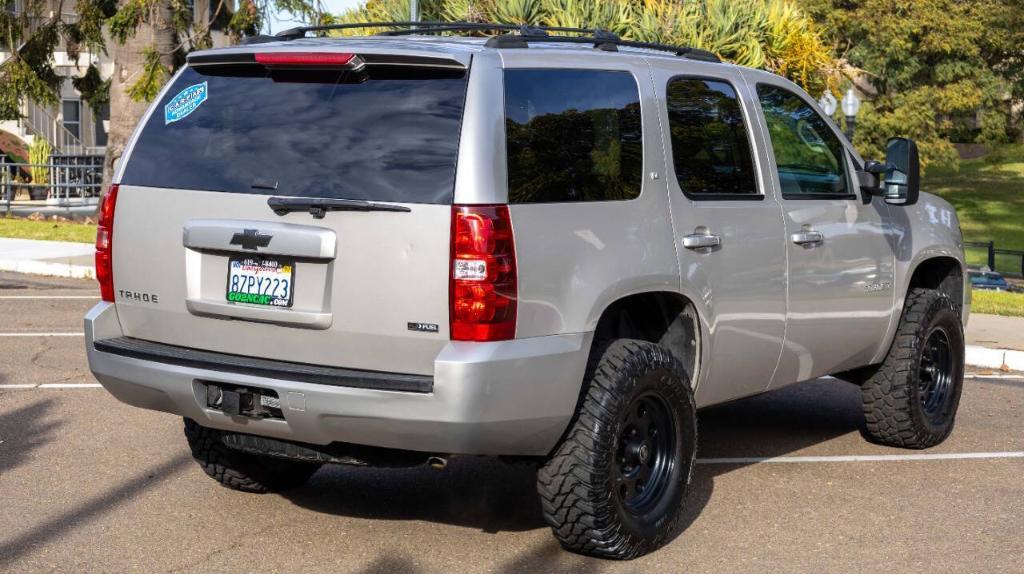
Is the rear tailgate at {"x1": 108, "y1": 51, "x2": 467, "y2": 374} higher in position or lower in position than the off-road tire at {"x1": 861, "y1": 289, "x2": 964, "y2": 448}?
higher

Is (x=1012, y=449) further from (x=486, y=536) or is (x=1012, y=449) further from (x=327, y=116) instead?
(x=327, y=116)

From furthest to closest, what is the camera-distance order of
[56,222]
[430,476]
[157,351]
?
[56,222]
[430,476]
[157,351]

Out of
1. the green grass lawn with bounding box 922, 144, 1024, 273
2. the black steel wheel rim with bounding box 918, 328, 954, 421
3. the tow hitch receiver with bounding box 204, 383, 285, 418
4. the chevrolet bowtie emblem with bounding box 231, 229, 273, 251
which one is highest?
the chevrolet bowtie emblem with bounding box 231, 229, 273, 251

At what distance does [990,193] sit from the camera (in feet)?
231

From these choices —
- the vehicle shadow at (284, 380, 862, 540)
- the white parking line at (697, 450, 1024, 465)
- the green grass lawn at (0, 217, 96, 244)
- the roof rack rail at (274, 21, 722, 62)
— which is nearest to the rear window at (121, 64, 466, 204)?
→ the roof rack rail at (274, 21, 722, 62)

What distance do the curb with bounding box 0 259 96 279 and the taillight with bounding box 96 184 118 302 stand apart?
11.6m

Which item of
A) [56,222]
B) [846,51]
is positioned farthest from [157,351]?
[846,51]

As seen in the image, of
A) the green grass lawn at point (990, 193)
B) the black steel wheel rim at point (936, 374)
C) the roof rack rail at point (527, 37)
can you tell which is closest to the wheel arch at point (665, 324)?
the roof rack rail at point (527, 37)

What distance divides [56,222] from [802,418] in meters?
19.1

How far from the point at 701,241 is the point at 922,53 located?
143 feet

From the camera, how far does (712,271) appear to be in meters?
6.10

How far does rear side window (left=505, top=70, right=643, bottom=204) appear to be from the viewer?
17.2 ft

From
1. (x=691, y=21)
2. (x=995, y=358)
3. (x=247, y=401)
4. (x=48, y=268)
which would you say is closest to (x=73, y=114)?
(x=48, y=268)

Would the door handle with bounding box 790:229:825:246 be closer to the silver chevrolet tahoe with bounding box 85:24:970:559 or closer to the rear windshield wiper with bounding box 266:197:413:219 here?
the silver chevrolet tahoe with bounding box 85:24:970:559
